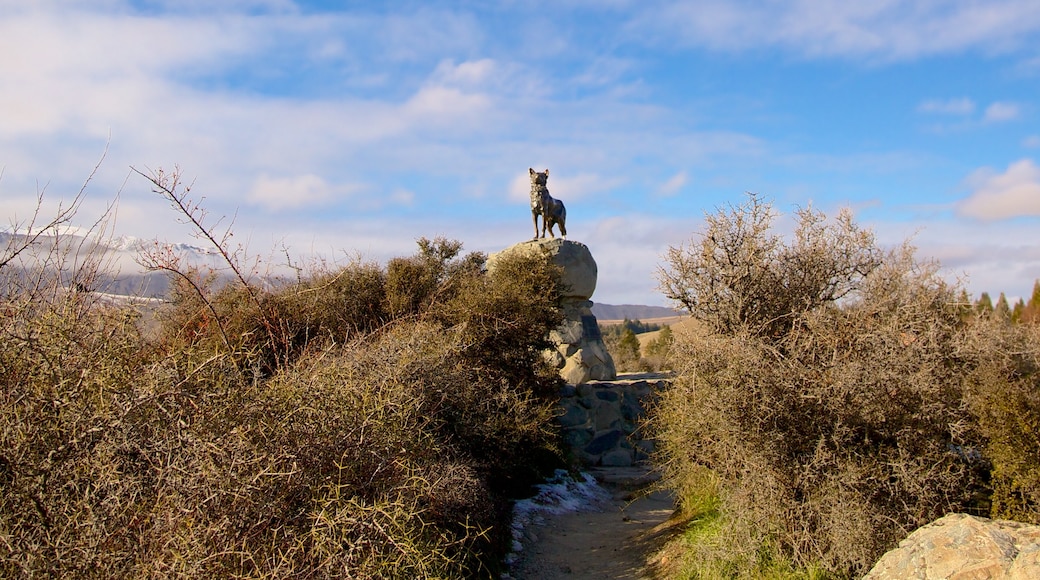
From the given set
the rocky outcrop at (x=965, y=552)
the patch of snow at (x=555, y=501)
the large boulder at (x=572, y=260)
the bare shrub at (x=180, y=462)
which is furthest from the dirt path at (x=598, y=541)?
the large boulder at (x=572, y=260)

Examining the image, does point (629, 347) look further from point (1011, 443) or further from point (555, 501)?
point (1011, 443)

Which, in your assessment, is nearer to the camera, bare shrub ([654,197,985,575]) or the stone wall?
bare shrub ([654,197,985,575])

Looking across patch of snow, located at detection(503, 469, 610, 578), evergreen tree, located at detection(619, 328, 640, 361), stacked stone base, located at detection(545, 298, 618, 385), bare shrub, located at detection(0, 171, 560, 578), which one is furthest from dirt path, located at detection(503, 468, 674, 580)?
evergreen tree, located at detection(619, 328, 640, 361)

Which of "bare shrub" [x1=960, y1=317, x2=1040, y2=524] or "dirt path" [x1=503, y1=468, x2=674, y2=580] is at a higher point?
"bare shrub" [x1=960, y1=317, x2=1040, y2=524]

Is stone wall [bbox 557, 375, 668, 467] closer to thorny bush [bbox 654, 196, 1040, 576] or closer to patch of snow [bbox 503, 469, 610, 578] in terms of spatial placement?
patch of snow [bbox 503, 469, 610, 578]

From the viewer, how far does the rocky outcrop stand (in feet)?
15.8

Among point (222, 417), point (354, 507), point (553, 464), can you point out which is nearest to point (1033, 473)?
point (354, 507)

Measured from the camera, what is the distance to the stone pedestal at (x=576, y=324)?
1589 centimetres

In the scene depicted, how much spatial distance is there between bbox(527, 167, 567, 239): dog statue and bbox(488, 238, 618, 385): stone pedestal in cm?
33

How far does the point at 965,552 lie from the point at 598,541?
5109 mm

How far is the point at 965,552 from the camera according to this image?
16.4 feet

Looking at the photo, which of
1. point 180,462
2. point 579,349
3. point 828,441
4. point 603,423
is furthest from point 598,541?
point 579,349

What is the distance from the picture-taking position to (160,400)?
3588 mm

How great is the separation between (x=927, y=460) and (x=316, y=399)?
499 centimetres
